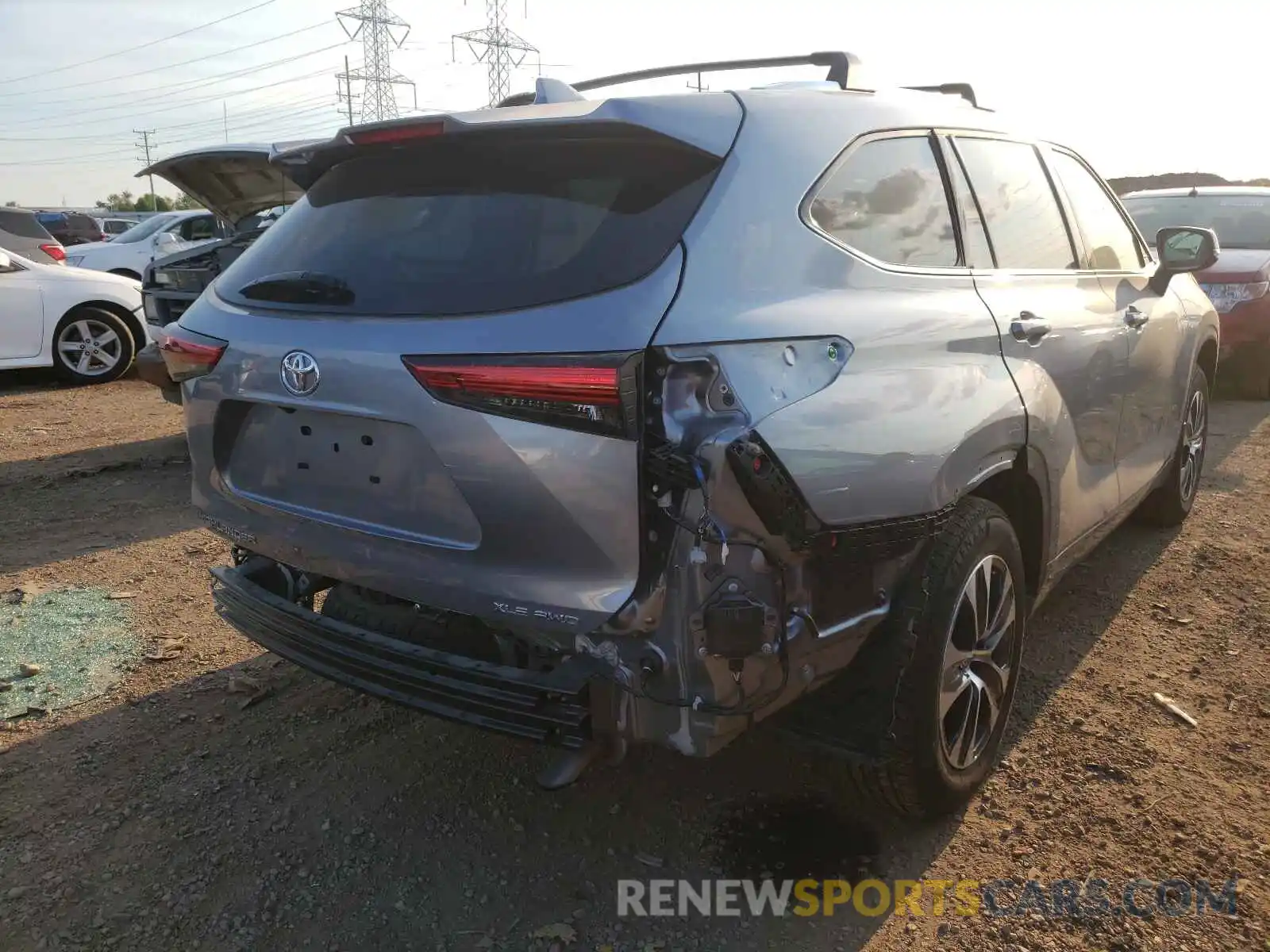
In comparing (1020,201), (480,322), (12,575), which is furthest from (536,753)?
(12,575)

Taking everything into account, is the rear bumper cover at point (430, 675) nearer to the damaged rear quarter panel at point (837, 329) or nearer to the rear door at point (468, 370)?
the rear door at point (468, 370)

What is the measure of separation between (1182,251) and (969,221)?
187 cm

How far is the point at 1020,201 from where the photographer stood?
3.25 m

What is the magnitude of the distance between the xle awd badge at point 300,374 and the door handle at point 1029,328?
6.09ft

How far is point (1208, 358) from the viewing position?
5.06m

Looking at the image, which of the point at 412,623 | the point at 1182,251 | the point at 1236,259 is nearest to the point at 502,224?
the point at 412,623

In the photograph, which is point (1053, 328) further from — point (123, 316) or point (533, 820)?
point (123, 316)

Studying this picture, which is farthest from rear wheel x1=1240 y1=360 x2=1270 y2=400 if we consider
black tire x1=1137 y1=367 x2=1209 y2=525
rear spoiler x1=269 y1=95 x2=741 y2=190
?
rear spoiler x1=269 y1=95 x2=741 y2=190

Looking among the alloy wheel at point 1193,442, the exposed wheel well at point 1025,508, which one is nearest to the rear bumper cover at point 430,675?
the exposed wheel well at point 1025,508

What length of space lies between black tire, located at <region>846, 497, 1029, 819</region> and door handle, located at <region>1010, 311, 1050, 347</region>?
19.7 inches

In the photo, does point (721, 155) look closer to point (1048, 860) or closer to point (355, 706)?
point (1048, 860)

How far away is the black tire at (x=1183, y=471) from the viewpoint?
15.5ft

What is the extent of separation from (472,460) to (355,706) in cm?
167

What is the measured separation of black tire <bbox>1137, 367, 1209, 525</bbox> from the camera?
15.5 ft
